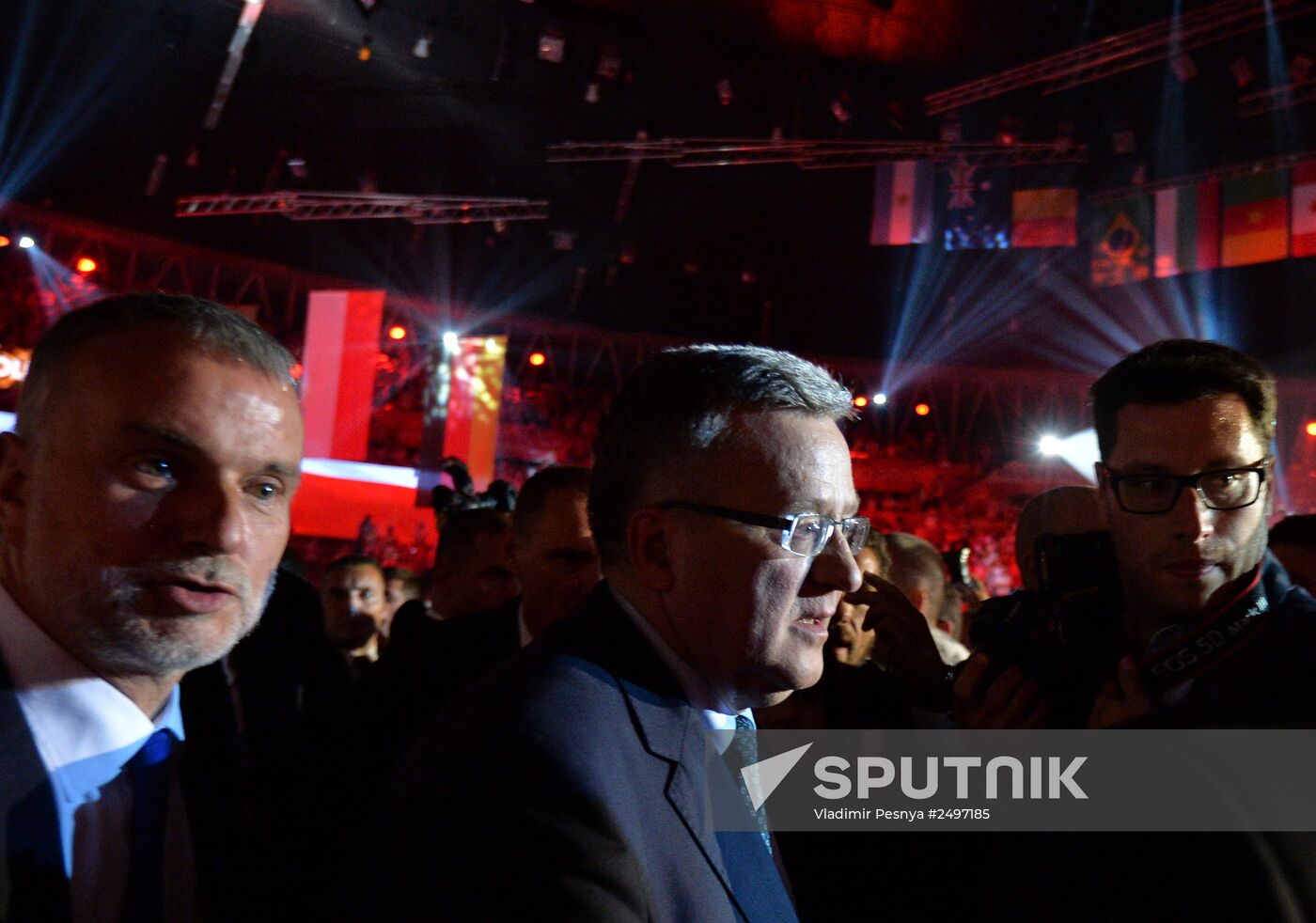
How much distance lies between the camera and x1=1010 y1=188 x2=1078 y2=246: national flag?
1069cm

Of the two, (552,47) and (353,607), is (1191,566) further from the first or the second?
(552,47)

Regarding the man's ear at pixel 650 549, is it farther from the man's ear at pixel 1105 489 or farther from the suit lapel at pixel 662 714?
the man's ear at pixel 1105 489

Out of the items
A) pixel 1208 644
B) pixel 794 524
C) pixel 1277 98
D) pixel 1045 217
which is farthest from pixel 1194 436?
pixel 1045 217

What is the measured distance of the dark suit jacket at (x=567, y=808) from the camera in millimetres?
1014

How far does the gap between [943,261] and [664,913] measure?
47.3 ft

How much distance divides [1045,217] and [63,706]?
11.3 m

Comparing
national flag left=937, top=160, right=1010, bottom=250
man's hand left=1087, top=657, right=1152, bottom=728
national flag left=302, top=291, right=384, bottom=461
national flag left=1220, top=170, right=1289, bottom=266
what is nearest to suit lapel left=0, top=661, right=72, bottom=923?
man's hand left=1087, top=657, right=1152, bottom=728

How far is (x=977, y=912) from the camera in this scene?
1716mm

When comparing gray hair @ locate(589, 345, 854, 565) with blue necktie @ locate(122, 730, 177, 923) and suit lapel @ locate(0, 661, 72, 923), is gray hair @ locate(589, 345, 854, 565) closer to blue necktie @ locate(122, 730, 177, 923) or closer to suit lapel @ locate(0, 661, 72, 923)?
blue necktie @ locate(122, 730, 177, 923)

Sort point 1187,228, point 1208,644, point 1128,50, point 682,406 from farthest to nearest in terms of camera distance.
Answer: point 1187,228 < point 1128,50 < point 1208,644 < point 682,406

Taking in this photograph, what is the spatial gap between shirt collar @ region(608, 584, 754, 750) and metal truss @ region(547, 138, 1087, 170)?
1059cm

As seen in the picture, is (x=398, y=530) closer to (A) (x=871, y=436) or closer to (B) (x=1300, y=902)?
(A) (x=871, y=436)

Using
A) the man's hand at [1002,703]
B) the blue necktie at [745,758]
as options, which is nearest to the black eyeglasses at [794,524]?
the blue necktie at [745,758]

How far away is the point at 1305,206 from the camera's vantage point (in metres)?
9.02
